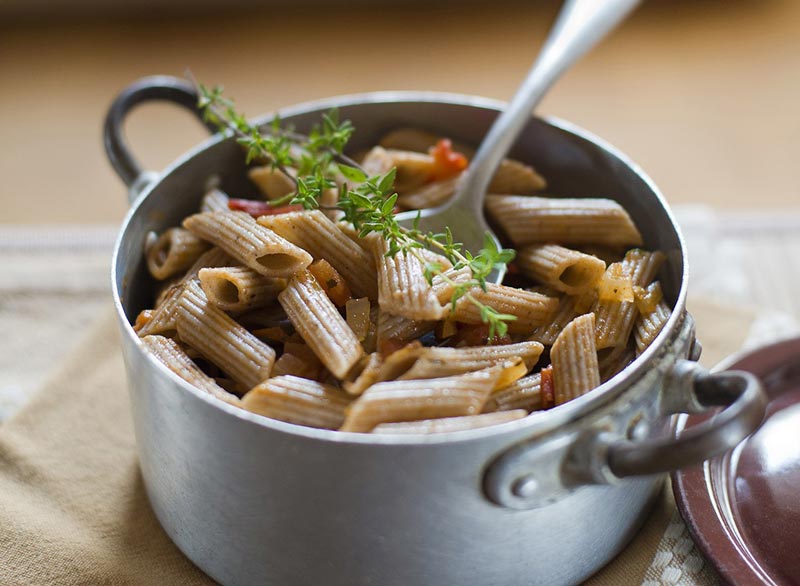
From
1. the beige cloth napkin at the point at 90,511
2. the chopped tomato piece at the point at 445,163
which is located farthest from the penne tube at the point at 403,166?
the beige cloth napkin at the point at 90,511

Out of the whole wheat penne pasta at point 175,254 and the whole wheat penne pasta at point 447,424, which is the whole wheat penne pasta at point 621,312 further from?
the whole wheat penne pasta at point 175,254

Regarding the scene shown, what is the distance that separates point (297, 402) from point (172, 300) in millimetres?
308

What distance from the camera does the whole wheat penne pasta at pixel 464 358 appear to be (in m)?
1.21

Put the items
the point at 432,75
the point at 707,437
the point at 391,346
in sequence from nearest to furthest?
the point at 707,437 → the point at 391,346 → the point at 432,75

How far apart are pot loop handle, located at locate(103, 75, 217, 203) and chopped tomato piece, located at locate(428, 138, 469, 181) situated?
0.43 meters

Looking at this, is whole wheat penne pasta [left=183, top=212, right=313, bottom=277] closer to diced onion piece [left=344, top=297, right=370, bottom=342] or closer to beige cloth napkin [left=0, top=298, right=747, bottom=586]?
diced onion piece [left=344, top=297, right=370, bottom=342]

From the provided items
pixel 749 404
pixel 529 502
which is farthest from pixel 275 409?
pixel 749 404

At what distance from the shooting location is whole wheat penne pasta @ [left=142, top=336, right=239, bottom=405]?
1228 millimetres

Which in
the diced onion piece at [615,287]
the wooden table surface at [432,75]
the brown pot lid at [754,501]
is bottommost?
the brown pot lid at [754,501]

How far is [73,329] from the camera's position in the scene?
184cm

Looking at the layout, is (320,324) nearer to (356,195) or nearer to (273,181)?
(356,195)

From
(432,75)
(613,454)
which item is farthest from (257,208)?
(432,75)

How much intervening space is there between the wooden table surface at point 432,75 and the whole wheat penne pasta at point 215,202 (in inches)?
32.8

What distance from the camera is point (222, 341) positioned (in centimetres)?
129
